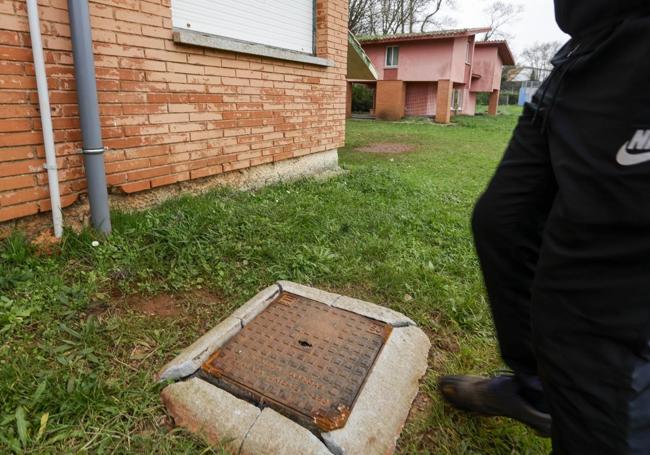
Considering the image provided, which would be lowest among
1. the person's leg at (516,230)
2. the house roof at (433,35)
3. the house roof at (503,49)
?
the person's leg at (516,230)

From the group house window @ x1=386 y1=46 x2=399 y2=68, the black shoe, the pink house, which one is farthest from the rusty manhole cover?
house window @ x1=386 y1=46 x2=399 y2=68

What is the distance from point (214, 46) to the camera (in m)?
3.43

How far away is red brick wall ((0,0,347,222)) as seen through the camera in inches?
91.4

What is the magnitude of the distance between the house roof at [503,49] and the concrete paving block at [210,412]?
96.8 ft

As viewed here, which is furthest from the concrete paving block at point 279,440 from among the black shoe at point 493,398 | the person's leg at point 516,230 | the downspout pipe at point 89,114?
the downspout pipe at point 89,114

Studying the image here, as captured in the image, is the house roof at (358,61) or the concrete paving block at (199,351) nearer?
the concrete paving block at (199,351)

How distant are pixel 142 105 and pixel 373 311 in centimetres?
221

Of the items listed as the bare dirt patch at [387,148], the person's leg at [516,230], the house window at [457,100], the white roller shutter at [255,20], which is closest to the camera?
the person's leg at [516,230]

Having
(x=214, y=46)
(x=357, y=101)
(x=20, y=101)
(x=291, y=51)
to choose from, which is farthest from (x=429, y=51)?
(x=20, y=101)

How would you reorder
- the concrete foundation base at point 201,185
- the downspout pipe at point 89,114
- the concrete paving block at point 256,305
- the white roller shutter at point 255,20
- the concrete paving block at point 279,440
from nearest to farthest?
1. the concrete paving block at point 279,440
2. the concrete paving block at point 256,305
3. the downspout pipe at point 89,114
4. the concrete foundation base at point 201,185
5. the white roller shutter at point 255,20

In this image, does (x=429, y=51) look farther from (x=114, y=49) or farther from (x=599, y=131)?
(x=599, y=131)

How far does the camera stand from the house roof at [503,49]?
26291mm

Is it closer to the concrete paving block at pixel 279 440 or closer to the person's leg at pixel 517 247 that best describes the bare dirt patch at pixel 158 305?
the concrete paving block at pixel 279 440

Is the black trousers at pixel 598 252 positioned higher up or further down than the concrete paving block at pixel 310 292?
higher up
